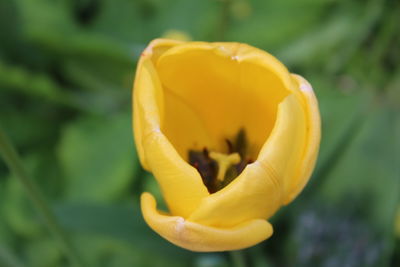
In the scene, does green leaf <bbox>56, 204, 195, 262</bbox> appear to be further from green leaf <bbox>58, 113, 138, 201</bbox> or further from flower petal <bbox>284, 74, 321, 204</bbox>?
flower petal <bbox>284, 74, 321, 204</bbox>

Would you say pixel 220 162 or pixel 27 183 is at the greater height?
pixel 27 183

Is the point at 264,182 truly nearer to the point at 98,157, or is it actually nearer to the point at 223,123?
the point at 223,123

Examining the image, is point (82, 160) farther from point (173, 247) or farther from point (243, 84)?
point (243, 84)

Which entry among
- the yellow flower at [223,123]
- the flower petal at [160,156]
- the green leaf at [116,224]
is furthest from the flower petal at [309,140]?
the green leaf at [116,224]

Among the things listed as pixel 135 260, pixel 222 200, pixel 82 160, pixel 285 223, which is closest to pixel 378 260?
pixel 285 223

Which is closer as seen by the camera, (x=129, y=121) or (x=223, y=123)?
(x=223, y=123)

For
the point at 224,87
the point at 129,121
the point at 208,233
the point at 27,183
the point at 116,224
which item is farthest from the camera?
the point at 129,121

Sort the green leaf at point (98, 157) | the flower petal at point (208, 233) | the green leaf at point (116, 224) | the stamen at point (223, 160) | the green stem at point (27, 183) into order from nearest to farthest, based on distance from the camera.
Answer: the flower petal at point (208, 233) → the green stem at point (27, 183) → the stamen at point (223, 160) → the green leaf at point (116, 224) → the green leaf at point (98, 157)

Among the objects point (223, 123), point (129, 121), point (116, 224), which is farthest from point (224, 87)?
point (129, 121)

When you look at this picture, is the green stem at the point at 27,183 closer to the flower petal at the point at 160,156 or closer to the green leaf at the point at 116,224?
the flower petal at the point at 160,156
